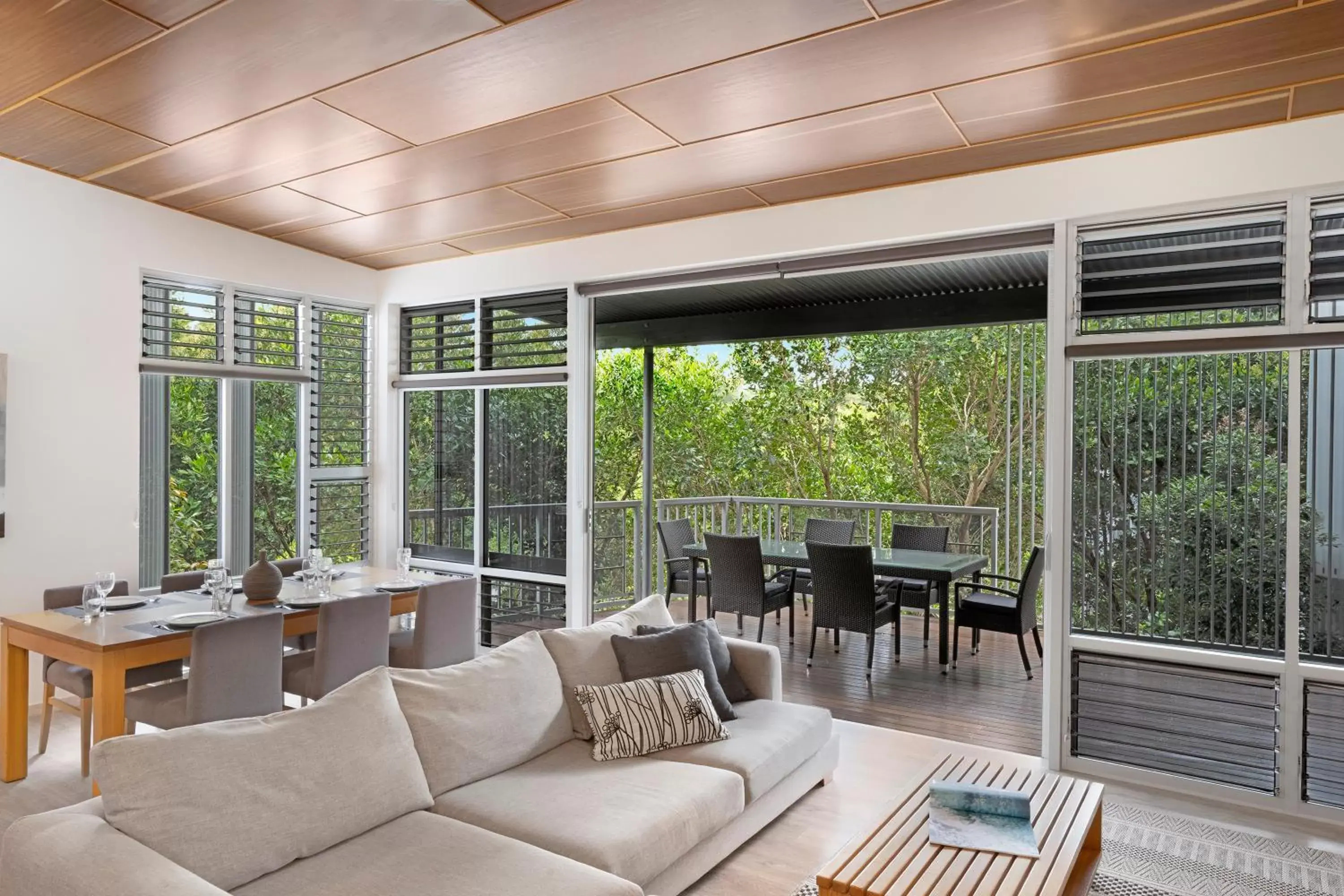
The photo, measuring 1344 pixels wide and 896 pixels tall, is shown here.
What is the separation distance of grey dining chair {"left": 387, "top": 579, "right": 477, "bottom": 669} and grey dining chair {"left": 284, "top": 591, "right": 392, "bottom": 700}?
0.17 metres

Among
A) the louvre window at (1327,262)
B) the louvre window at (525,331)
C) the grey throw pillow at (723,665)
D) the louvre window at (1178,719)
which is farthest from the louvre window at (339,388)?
the louvre window at (1327,262)

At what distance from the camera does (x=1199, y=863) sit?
288 cm

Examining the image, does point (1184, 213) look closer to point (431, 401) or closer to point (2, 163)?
point (431, 401)

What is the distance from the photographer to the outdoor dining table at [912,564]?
5469mm

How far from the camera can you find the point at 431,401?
6.01 meters

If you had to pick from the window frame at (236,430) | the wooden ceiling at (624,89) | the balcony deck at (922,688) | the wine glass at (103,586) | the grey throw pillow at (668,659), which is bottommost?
the balcony deck at (922,688)

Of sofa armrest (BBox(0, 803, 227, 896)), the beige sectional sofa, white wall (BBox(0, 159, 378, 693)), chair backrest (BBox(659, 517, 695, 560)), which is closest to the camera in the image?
sofa armrest (BBox(0, 803, 227, 896))

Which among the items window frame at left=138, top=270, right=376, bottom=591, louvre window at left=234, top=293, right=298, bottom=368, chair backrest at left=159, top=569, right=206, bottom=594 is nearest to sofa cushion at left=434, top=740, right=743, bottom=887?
chair backrest at left=159, top=569, right=206, bottom=594

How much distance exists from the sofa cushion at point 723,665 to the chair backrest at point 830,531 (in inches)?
140

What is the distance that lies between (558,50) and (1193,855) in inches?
138

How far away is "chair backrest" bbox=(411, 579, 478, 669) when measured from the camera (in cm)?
398

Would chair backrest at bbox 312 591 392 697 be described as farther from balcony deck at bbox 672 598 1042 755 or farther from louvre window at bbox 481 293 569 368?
balcony deck at bbox 672 598 1042 755

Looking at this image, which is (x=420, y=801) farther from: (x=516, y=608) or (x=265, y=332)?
(x=265, y=332)

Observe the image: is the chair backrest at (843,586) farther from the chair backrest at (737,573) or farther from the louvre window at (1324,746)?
the louvre window at (1324,746)
